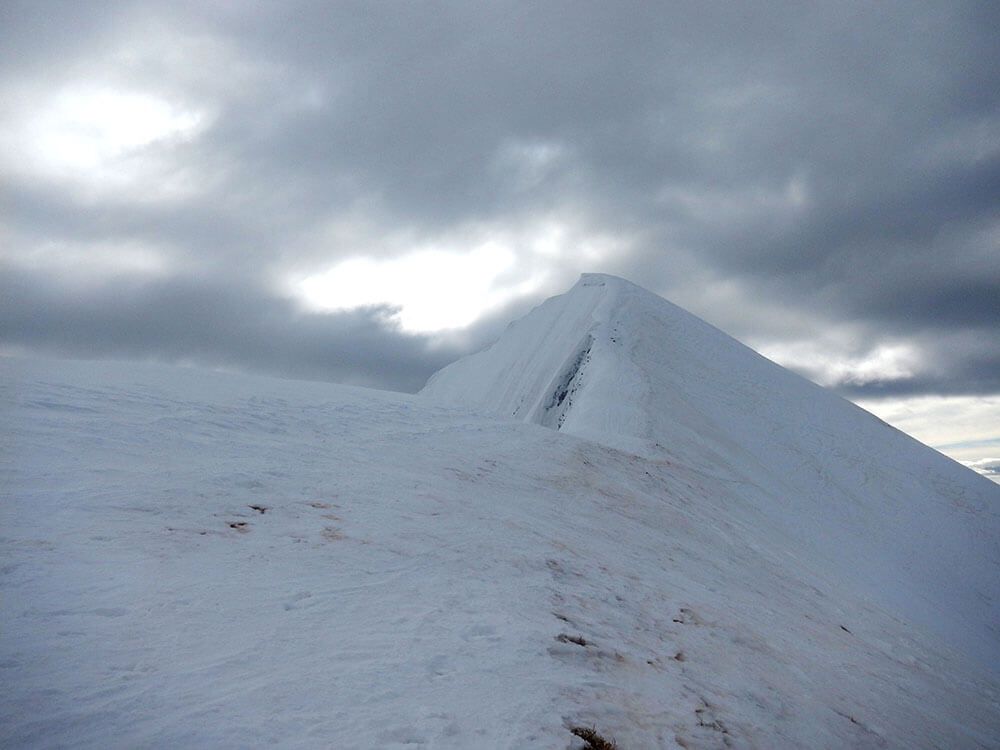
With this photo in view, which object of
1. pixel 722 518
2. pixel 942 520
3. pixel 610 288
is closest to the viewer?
pixel 722 518

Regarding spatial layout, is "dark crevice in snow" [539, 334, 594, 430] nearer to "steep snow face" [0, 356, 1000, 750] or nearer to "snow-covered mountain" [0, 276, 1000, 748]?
"snow-covered mountain" [0, 276, 1000, 748]

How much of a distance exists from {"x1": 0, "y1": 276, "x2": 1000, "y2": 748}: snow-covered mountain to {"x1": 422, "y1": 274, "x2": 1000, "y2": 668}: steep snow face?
4.36 ft

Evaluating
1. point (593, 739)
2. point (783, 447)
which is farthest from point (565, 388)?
point (593, 739)

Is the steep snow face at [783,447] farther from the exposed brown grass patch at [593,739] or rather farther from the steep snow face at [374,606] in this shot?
the exposed brown grass patch at [593,739]

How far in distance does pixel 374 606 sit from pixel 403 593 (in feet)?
1.99

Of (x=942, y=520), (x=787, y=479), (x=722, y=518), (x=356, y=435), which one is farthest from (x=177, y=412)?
(x=942, y=520)

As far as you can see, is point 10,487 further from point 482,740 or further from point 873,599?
point 873,599

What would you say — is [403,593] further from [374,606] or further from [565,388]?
[565,388]

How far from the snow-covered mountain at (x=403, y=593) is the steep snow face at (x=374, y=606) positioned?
1.6 inches

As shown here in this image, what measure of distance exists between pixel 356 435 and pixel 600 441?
10366mm

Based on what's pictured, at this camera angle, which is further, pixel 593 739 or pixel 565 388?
pixel 565 388

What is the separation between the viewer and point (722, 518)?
19.1m

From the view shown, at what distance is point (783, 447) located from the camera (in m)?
34.1

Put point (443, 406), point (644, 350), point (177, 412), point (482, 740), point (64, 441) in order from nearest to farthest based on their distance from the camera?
point (482, 740) → point (64, 441) → point (177, 412) → point (443, 406) → point (644, 350)
